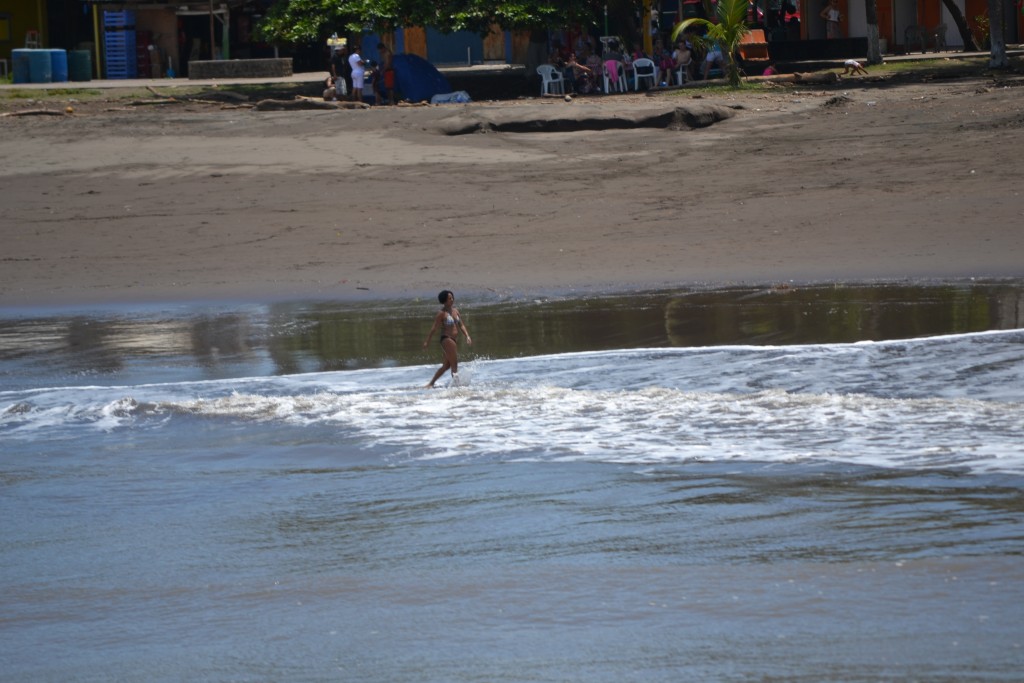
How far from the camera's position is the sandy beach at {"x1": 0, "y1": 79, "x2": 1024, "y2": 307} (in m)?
14.4

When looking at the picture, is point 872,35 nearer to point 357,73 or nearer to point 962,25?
point 962,25

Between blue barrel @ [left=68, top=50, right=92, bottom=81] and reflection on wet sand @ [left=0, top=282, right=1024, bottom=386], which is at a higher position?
blue barrel @ [left=68, top=50, right=92, bottom=81]

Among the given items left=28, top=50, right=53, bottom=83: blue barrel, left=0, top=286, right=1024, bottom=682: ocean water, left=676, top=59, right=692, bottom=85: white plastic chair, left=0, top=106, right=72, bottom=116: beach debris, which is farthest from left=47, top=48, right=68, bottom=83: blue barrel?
left=0, top=286, right=1024, bottom=682: ocean water

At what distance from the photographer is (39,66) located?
29.8 m

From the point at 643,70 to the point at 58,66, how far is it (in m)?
13.8

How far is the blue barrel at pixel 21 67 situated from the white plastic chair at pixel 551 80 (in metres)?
12.1

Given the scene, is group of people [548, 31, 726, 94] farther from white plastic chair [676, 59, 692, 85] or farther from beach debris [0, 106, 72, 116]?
beach debris [0, 106, 72, 116]

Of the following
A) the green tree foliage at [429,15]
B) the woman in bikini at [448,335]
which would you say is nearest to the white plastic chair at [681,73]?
the green tree foliage at [429,15]

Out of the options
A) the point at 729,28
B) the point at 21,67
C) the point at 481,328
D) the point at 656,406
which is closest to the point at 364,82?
the point at 729,28

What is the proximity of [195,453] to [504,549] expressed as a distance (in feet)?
10.2

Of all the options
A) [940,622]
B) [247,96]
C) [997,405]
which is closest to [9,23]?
[247,96]

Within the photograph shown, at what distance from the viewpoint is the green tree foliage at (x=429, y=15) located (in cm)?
2517

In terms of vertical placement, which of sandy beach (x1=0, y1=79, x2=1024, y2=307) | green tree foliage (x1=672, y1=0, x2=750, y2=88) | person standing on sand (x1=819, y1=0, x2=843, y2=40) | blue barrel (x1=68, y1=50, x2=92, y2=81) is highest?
person standing on sand (x1=819, y1=0, x2=843, y2=40)

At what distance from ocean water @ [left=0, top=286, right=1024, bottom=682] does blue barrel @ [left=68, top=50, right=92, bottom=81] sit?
68.1 feet
